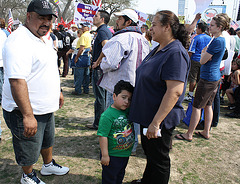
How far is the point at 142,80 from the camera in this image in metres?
1.89

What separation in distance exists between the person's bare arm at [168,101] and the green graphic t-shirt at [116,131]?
0.33m

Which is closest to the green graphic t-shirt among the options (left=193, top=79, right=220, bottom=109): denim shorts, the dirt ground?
the dirt ground

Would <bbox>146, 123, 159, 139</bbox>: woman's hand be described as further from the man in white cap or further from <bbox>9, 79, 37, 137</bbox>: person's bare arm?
<bbox>9, 79, 37, 137</bbox>: person's bare arm

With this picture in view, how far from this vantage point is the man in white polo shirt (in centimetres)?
175

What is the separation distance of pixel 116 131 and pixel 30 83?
3.02ft

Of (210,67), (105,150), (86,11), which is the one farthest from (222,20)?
(86,11)

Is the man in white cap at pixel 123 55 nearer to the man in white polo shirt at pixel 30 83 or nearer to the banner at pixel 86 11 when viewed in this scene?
the man in white polo shirt at pixel 30 83

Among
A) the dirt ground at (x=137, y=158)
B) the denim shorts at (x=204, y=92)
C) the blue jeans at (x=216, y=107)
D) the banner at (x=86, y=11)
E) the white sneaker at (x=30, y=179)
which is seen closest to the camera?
the white sneaker at (x=30, y=179)

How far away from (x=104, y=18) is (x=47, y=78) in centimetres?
221

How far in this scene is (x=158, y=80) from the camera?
5.86 feet

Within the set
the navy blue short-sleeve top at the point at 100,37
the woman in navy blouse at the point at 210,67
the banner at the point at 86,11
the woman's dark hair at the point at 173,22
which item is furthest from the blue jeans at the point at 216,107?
the banner at the point at 86,11

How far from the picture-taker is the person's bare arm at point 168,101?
1.71 metres

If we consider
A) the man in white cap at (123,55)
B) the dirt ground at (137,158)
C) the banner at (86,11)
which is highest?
the banner at (86,11)

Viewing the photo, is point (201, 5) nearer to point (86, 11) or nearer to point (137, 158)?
point (137, 158)
